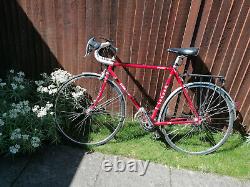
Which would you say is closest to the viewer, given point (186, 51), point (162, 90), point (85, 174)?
point (186, 51)

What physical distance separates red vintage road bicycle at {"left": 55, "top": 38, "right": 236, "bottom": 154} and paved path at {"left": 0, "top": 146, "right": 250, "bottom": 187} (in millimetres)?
388

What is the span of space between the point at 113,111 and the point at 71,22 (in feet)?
5.32

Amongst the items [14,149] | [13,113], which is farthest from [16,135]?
[13,113]

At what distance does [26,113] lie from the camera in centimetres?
435

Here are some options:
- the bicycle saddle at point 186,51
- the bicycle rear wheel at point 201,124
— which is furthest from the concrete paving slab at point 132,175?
the bicycle saddle at point 186,51

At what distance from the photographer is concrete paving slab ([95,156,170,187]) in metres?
4.13

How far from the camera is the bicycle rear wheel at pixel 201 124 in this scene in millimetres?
4699

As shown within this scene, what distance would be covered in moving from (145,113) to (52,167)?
153cm

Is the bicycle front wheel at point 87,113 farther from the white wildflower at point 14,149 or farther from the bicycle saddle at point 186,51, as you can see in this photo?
the bicycle saddle at point 186,51

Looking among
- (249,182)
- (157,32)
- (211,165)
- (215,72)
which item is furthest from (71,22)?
(249,182)

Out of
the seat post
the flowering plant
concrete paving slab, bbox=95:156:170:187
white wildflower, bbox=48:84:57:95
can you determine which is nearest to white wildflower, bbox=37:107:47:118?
the flowering plant

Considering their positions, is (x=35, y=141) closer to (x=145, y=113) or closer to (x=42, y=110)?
(x=42, y=110)

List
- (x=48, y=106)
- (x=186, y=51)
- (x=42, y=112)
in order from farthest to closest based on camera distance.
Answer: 1. (x=48, y=106)
2. (x=42, y=112)
3. (x=186, y=51)

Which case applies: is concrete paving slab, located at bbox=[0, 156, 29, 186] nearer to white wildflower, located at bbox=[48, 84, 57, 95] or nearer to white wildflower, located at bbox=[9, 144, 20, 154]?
white wildflower, located at bbox=[9, 144, 20, 154]
